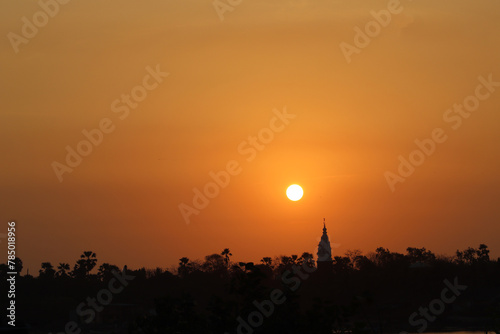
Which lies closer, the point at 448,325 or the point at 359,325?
the point at 359,325

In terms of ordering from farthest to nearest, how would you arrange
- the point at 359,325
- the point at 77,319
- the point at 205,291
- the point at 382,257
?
the point at 382,257 < the point at 205,291 < the point at 77,319 < the point at 359,325

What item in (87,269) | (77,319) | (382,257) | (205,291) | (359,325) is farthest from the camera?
(382,257)

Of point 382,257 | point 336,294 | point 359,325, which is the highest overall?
point 382,257

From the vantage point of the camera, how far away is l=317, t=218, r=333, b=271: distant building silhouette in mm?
147625

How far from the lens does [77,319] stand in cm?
10962

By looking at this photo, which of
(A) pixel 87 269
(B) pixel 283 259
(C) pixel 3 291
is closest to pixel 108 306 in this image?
(C) pixel 3 291

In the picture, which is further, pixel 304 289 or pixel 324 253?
pixel 324 253

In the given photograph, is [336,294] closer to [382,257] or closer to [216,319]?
[382,257]

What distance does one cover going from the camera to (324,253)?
6353 inches

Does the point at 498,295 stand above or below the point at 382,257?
below

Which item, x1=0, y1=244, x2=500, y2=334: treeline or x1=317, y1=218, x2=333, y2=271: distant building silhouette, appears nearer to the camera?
x1=0, y1=244, x2=500, y2=334: treeline

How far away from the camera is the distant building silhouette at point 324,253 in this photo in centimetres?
14762

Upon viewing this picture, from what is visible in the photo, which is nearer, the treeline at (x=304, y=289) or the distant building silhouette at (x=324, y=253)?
the treeline at (x=304, y=289)

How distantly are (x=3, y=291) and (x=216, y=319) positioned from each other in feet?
311
